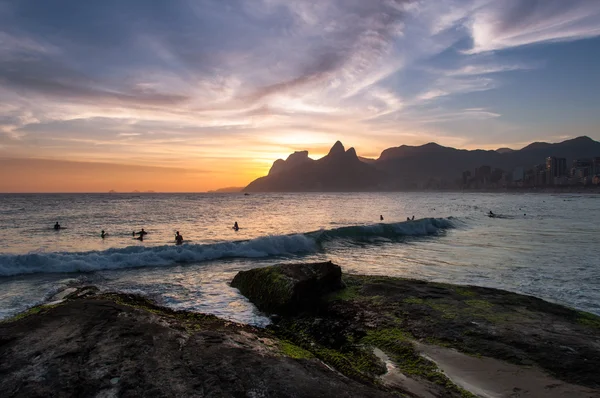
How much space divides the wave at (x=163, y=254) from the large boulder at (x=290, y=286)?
10509mm

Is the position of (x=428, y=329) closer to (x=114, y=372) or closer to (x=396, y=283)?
(x=396, y=283)

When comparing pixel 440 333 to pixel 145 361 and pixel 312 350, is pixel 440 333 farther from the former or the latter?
pixel 145 361

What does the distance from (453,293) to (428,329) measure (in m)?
3.81

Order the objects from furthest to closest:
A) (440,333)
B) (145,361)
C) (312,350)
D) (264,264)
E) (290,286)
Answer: (264,264) → (290,286) → (440,333) → (312,350) → (145,361)

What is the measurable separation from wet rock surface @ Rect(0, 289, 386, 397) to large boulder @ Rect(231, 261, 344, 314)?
2875mm

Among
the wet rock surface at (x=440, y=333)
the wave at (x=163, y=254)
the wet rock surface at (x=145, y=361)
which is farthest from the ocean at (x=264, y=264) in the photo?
the wet rock surface at (x=145, y=361)

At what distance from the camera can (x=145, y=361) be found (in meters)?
6.14

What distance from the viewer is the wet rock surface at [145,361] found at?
5.30m

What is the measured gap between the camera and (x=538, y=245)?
27.4 metres

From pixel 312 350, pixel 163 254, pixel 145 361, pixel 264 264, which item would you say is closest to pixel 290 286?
pixel 312 350

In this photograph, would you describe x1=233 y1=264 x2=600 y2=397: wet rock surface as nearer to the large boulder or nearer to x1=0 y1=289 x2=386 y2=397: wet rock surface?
the large boulder

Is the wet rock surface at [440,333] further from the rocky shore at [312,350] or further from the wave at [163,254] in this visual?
the wave at [163,254]

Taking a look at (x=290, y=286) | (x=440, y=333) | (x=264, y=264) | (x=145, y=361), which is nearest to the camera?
(x=145, y=361)

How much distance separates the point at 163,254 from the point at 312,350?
17.4m
